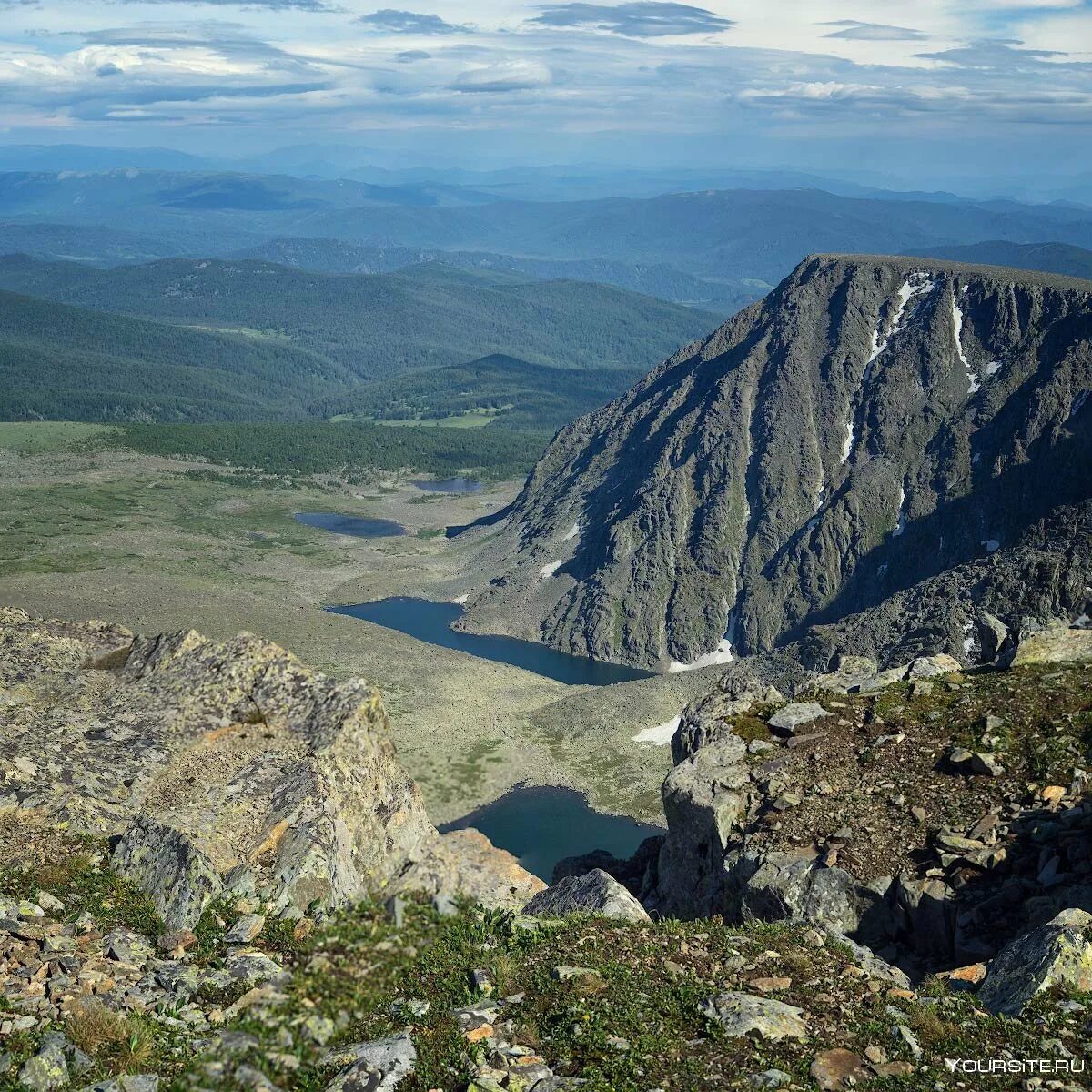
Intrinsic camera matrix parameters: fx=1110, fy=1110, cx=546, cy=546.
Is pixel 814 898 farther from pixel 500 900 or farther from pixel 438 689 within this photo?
pixel 438 689

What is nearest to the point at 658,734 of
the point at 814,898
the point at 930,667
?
the point at 930,667

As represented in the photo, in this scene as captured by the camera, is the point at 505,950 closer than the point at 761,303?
Yes

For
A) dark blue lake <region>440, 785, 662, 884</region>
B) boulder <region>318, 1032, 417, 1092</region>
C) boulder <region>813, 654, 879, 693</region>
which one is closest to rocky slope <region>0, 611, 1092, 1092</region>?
boulder <region>318, 1032, 417, 1092</region>

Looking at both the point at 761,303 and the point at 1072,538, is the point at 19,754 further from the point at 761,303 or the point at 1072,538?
the point at 761,303

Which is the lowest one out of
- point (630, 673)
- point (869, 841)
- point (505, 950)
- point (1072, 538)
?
point (630, 673)

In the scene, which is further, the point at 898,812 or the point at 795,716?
the point at 795,716

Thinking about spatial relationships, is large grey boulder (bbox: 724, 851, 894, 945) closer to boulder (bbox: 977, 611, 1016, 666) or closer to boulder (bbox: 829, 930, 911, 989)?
boulder (bbox: 829, 930, 911, 989)

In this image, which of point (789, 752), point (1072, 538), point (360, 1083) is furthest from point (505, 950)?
point (1072, 538)
